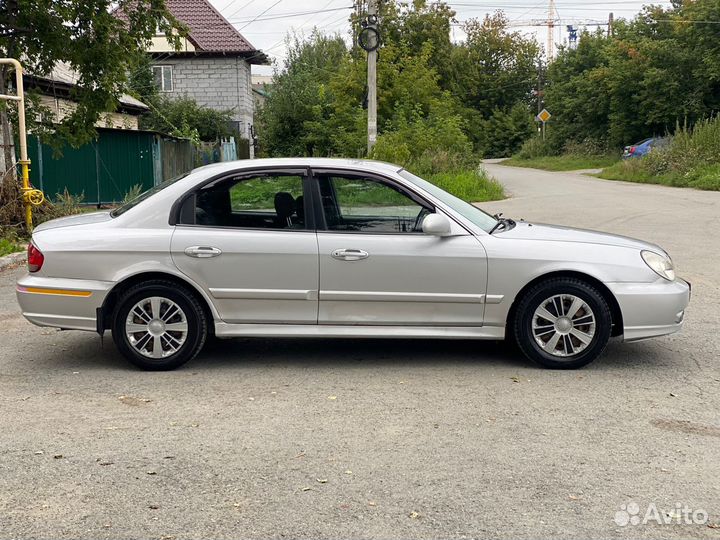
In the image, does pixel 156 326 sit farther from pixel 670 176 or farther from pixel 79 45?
pixel 670 176

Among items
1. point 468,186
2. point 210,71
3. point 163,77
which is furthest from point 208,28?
point 468,186

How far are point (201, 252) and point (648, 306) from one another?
125 inches

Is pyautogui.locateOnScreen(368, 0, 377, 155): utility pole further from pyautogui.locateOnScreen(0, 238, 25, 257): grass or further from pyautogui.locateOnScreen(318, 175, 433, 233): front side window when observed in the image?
pyautogui.locateOnScreen(318, 175, 433, 233): front side window

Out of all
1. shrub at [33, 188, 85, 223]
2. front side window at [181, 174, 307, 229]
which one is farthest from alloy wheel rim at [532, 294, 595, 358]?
shrub at [33, 188, 85, 223]

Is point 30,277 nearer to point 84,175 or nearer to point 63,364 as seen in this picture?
point 63,364

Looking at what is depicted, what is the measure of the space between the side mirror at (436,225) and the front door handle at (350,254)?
0.46 m

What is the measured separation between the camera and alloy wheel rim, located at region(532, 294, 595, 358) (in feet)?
19.4

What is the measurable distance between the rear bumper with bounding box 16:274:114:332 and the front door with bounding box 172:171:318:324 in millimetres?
635

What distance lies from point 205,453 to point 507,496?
1584 millimetres

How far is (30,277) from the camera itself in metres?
6.04

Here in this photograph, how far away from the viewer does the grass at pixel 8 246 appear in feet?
37.9

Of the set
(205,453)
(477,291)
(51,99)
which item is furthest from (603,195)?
(205,453)

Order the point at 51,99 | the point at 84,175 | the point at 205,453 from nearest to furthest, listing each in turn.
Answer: the point at 205,453 < the point at 84,175 < the point at 51,99

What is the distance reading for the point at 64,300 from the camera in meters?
5.95
